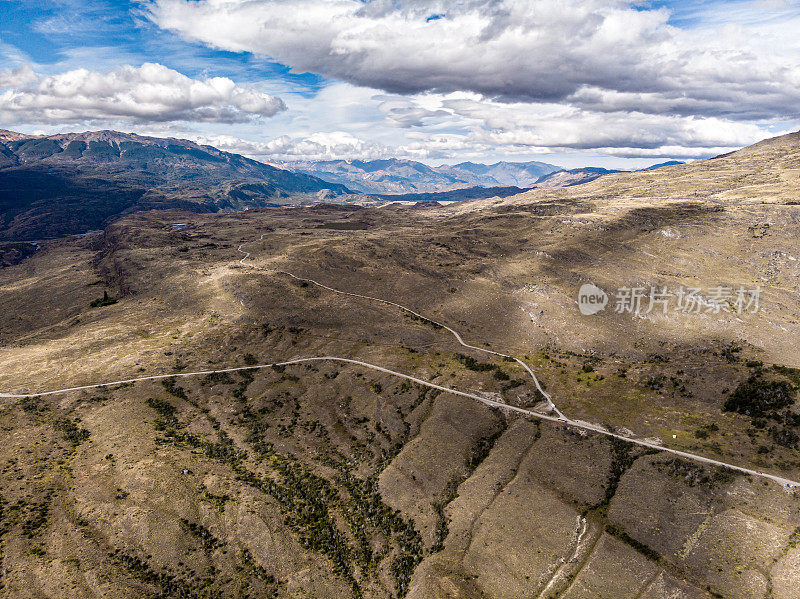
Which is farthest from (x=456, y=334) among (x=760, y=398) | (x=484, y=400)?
(x=760, y=398)

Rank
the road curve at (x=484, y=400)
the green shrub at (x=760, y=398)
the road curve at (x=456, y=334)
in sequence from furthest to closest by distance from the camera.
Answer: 1. the road curve at (x=456, y=334)
2. the green shrub at (x=760, y=398)
3. the road curve at (x=484, y=400)

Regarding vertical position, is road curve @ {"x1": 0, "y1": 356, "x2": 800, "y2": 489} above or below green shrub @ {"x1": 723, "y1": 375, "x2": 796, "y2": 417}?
below

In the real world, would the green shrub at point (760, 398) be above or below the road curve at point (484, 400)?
above

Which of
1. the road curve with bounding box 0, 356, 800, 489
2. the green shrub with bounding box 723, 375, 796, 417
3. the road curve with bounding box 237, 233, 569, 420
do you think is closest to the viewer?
the road curve with bounding box 0, 356, 800, 489

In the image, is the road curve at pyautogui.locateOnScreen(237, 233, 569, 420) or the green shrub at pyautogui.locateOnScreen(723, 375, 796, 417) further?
the road curve at pyautogui.locateOnScreen(237, 233, 569, 420)

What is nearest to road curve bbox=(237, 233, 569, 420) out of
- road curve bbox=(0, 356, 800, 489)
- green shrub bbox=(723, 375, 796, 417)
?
road curve bbox=(0, 356, 800, 489)

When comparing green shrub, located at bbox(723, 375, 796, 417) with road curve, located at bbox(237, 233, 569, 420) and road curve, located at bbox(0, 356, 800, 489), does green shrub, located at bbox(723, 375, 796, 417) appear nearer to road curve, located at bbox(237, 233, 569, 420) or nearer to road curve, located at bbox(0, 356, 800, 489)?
road curve, located at bbox(0, 356, 800, 489)

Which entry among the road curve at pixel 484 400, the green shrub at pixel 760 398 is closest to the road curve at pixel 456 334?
the road curve at pixel 484 400

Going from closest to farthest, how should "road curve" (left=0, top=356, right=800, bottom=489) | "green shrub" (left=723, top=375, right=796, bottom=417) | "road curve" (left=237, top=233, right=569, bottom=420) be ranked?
"road curve" (left=0, top=356, right=800, bottom=489)
"green shrub" (left=723, top=375, right=796, bottom=417)
"road curve" (left=237, top=233, right=569, bottom=420)

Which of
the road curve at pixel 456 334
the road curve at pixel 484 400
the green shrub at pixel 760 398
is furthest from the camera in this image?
the road curve at pixel 456 334

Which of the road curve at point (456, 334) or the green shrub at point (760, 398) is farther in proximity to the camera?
the road curve at point (456, 334)

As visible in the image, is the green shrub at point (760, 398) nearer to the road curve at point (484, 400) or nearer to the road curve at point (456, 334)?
the road curve at point (484, 400)

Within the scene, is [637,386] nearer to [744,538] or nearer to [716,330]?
[744,538]
